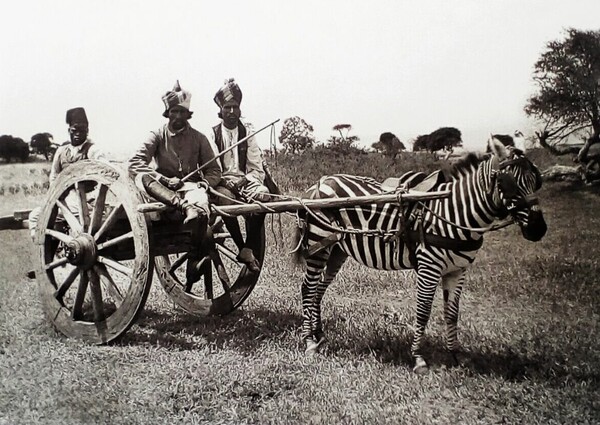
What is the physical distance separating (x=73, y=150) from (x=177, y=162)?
2.03 ft

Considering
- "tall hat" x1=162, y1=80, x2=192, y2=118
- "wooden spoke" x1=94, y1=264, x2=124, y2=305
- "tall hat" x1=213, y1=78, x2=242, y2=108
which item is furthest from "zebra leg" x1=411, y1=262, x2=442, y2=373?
"wooden spoke" x1=94, y1=264, x2=124, y2=305

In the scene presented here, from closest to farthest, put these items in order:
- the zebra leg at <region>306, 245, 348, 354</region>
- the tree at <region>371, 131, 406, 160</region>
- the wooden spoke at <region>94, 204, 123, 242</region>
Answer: the tree at <region>371, 131, 406, 160</region>, the zebra leg at <region>306, 245, 348, 354</region>, the wooden spoke at <region>94, 204, 123, 242</region>

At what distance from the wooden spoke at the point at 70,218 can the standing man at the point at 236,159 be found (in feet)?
2.34

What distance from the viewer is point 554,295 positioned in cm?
234

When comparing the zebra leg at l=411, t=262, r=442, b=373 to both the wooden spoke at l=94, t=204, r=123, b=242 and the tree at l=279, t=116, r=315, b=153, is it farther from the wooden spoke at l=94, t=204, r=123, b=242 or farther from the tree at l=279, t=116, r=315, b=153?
the wooden spoke at l=94, t=204, r=123, b=242

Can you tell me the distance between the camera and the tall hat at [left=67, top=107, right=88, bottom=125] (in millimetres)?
3018

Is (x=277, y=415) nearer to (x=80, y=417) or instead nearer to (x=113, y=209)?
(x=80, y=417)

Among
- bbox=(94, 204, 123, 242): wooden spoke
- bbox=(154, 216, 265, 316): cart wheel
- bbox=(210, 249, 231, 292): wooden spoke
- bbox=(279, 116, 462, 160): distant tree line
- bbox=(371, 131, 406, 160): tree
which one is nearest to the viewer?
bbox=(279, 116, 462, 160): distant tree line

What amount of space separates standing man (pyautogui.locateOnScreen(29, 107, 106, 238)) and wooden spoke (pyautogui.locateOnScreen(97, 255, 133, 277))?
488 mm

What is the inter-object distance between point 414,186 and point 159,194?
1181 mm

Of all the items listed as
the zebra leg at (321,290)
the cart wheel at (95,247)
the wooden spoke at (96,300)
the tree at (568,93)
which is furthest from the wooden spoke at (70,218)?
the tree at (568,93)

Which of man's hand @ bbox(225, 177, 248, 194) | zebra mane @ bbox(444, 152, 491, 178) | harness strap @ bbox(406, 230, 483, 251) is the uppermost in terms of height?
zebra mane @ bbox(444, 152, 491, 178)

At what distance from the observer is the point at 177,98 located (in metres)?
2.84

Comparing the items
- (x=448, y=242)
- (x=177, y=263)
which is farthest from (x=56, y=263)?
(x=448, y=242)
